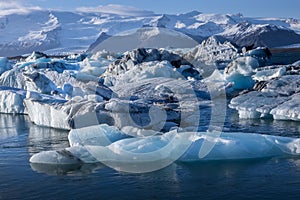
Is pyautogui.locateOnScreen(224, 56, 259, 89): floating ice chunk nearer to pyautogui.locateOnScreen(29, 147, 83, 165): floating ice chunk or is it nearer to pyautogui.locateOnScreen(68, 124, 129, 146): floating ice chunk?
pyautogui.locateOnScreen(68, 124, 129, 146): floating ice chunk

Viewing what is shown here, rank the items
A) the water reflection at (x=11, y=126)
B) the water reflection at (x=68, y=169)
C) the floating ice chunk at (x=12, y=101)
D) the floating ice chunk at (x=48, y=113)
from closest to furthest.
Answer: the water reflection at (x=68, y=169) → the water reflection at (x=11, y=126) → the floating ice chunk at (x=48, y=113) → the floating ice chunk at (x=12, y=101)

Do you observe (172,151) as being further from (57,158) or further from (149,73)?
(149,73)

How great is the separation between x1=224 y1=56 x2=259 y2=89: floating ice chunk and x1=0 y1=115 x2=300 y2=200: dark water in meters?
11.5

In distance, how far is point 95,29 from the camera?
386ft

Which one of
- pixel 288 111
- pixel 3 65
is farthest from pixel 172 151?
pixel 3 65

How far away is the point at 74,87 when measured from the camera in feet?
55.7

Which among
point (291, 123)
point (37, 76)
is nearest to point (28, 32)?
point (37, 76)

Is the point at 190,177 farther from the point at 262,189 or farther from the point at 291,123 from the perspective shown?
the point at 291,123

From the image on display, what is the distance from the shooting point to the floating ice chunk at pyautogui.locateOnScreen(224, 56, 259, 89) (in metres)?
19.1

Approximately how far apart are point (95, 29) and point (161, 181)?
372ft

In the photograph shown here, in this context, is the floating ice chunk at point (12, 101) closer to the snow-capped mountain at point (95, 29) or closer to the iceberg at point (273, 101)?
the iceberg at point (273, 101)

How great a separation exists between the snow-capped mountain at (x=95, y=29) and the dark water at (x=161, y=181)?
79.7m

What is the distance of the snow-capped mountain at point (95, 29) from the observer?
9219 cm

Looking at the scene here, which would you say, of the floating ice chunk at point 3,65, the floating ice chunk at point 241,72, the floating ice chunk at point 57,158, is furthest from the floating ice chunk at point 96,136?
the floating ice chunk at point 3,65
